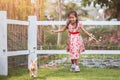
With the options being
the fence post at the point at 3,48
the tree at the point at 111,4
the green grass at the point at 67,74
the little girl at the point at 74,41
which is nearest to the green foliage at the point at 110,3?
the tree at the point at 111,4

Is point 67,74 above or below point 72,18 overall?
below

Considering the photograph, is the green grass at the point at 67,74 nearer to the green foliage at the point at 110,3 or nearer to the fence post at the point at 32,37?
the fence post at the point at 32,37

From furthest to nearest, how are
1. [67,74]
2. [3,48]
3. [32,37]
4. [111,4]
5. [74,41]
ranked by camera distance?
[111,4], [32,37], [74,41], [67,74], [3,48]

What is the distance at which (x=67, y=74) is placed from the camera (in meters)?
7.52

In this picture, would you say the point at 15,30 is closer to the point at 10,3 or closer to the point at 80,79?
the point at 10,3

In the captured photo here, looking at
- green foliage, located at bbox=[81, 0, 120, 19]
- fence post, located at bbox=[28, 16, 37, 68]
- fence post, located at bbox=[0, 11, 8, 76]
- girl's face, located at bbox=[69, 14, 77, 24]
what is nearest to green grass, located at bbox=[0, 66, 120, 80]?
fence post, located at bbox=[0, 11, 8, 76]

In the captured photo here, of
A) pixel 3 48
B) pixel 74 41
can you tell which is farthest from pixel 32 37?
pixel 3 48

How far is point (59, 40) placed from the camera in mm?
8633

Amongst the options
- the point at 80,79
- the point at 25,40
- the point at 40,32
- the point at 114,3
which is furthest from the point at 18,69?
the point at 114,3

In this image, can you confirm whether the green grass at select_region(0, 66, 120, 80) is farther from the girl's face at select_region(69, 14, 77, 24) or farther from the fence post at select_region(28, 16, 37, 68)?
the girl's face at select_region(69, 14, 77, 24)

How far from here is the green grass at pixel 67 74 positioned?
22.9 ft

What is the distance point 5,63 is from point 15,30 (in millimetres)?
1423

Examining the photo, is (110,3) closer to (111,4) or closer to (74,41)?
(111,4)

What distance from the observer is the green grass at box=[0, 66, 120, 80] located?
22.9ft
